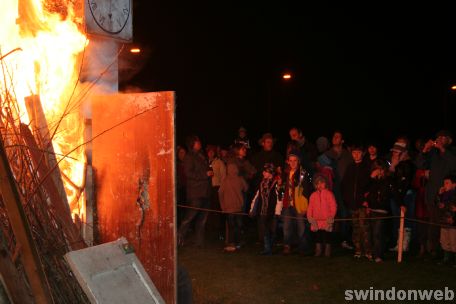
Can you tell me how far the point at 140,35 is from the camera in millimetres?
20812

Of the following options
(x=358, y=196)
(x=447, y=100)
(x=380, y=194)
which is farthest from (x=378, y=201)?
(x=447, y=100)

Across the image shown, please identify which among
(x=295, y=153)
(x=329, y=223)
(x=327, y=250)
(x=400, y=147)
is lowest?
(x=327, y=250)

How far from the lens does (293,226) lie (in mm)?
9148

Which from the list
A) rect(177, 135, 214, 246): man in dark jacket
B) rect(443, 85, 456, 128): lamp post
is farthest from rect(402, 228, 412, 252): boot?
rect(443, 85, 456, 128): lamp post

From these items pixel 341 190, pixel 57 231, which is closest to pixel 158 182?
pixel 57 231

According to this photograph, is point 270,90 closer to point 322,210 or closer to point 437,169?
point 437,169

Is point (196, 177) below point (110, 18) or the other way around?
below

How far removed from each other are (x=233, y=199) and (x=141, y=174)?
574cm

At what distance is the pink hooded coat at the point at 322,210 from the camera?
864 centimetres

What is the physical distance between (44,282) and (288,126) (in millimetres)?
23146

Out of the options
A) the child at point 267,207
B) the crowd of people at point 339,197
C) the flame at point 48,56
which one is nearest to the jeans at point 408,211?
the crowd of people at point 339,197

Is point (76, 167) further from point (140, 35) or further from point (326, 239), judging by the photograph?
point (140, 35)

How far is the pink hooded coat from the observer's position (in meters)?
8.64

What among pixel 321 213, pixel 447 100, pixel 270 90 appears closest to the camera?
pixel 321 213
